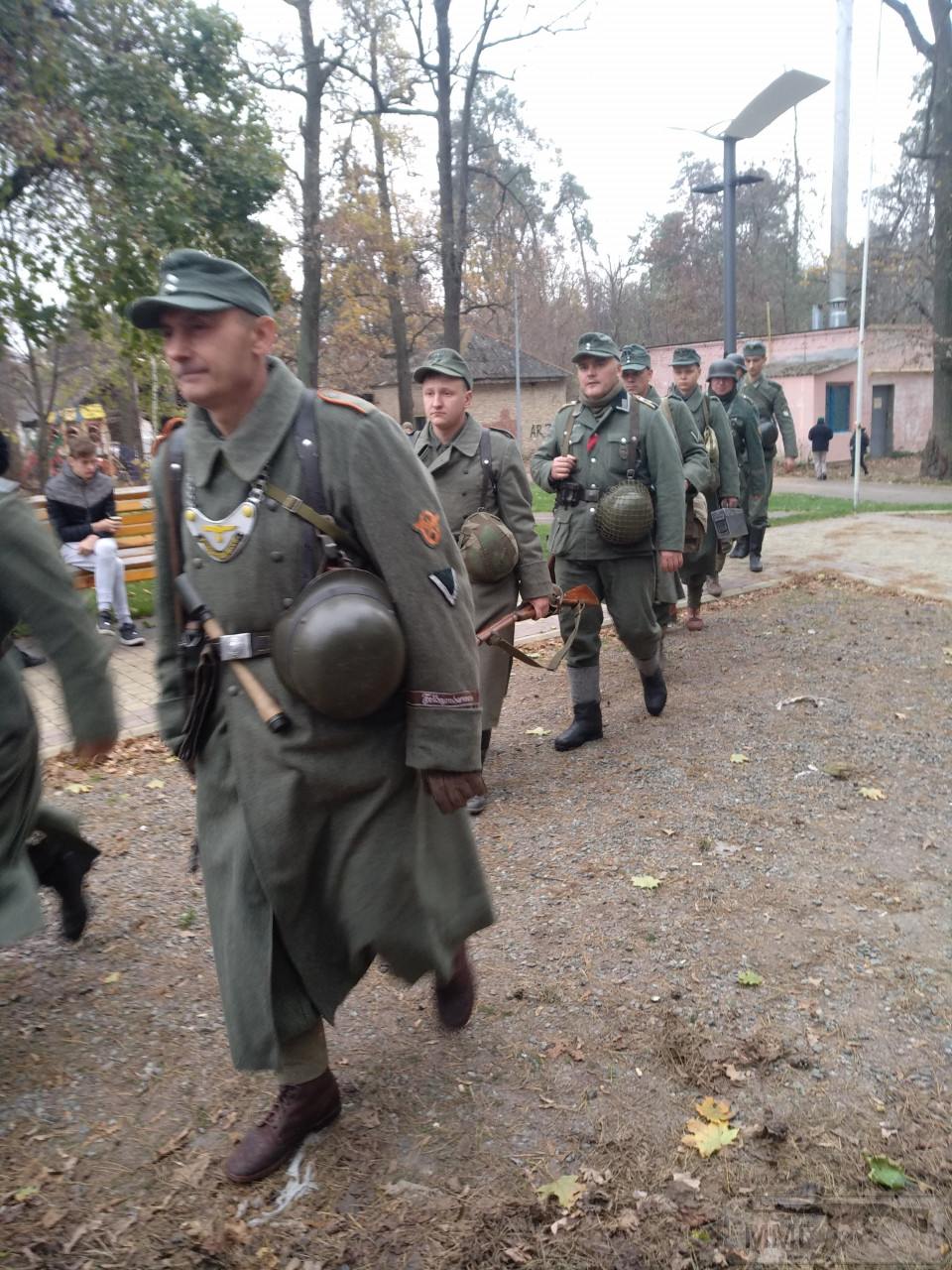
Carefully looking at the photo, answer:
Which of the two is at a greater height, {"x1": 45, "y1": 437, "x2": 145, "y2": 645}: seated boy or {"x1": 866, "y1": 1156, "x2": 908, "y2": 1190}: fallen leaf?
{"x1": 45, "y1": 437, "x2": 145, "y2": 645}: seated boy

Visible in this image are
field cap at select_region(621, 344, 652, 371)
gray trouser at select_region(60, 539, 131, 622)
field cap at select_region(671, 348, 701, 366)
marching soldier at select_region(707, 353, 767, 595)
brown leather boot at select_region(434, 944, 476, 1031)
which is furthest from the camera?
gray trouser at select_region(60, 539, 131, 622)

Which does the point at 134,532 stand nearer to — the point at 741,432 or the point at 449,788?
the point at 741,432

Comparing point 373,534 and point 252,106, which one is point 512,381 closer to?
point 252,106

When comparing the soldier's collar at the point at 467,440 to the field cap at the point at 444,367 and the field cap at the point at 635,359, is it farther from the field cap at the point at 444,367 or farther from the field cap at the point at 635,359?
the field cap at the point at 635,359

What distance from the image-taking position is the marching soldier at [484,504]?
15.7ft

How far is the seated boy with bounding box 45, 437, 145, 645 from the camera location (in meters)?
8.76

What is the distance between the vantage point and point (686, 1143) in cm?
259

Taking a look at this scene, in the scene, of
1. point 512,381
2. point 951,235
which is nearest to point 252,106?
point 951,235

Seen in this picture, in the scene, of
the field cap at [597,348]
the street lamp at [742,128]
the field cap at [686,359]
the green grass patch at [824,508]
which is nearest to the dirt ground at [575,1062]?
the field cap at [597,348]

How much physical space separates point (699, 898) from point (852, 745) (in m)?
2.04

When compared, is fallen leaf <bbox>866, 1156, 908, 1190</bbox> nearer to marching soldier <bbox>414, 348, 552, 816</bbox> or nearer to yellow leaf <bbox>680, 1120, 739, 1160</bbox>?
yellow leaf <bbox>680, 1120, 739, 1160</bbox>

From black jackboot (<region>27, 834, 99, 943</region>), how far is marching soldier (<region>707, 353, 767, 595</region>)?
570 centimetres

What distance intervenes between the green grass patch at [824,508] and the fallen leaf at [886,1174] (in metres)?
12.5

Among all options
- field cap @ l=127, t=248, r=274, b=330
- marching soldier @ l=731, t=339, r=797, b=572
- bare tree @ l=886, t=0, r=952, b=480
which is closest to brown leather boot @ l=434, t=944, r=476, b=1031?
field cap @ l=127, t=248, r=274, b=330
